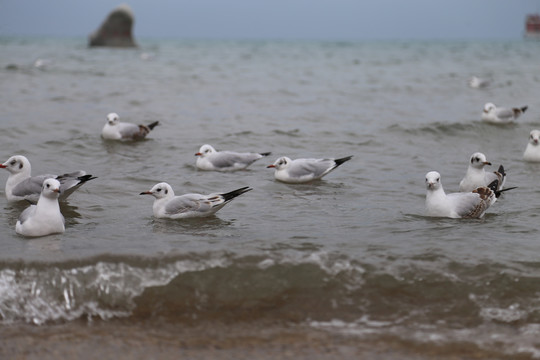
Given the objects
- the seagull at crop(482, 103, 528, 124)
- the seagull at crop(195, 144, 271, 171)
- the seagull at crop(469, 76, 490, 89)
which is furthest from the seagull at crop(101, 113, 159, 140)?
the seagull at crop(469, 76, 490, 89)

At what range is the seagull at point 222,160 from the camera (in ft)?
34.8

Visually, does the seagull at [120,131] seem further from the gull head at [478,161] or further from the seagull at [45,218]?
the gull head at [478,161]

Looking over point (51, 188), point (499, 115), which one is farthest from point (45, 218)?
point (499, 115)

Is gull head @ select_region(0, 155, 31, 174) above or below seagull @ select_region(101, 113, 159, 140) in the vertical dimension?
above

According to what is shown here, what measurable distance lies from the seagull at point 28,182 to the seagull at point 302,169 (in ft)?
8.63

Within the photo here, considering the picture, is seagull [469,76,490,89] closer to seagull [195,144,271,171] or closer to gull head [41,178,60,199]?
seagull [195,144,271,171]

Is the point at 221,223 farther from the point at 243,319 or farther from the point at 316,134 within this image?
the point at 316,134

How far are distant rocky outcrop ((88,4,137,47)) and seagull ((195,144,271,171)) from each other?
49.6m

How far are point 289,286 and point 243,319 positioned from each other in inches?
22.5

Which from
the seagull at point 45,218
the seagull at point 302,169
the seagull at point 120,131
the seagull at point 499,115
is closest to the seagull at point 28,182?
the seagull at point 45,218

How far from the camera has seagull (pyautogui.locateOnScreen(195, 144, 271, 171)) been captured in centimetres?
1061

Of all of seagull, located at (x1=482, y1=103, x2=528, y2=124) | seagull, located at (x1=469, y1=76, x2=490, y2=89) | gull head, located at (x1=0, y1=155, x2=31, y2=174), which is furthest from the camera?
seagull, located at (x1=469, y1=76, x2=490, y2=89)

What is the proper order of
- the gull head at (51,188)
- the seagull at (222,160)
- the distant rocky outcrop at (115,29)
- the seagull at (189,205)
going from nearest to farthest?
the gull head at (51,188) < the seagull at (189,205) < the seagull at (222,160) < the distant rocky outcrop at (115,29)

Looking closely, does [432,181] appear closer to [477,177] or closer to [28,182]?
[477,177]
